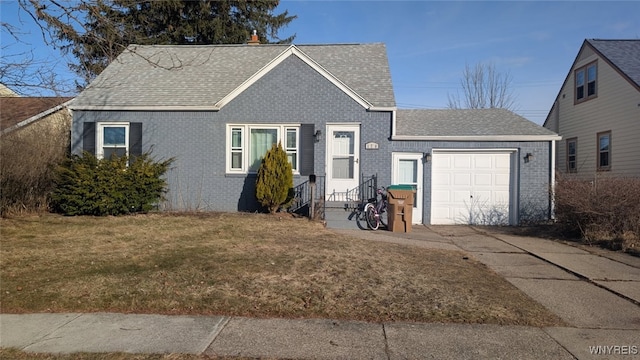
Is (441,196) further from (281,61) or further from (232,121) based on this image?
(232,121)

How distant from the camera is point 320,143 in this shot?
42.7 ft

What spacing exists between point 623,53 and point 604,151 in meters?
4.17

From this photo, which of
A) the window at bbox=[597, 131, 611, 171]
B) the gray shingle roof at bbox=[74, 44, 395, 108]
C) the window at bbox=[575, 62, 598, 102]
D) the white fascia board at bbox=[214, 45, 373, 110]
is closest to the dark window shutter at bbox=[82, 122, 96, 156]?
the gray shingle roof at bbox=[74, 44, 395, 108]

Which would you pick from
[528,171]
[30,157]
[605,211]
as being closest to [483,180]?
[528,171]

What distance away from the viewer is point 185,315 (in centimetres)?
501

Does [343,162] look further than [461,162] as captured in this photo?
No

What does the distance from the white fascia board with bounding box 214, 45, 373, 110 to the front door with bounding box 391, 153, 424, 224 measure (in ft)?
6.67

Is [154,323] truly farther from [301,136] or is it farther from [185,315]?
[301,136]

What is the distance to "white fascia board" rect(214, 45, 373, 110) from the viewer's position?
508 inches

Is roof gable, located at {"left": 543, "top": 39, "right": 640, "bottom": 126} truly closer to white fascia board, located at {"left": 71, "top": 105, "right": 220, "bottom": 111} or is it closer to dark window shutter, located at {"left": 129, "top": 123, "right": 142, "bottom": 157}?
white fascia board, located at {"left": 71, "top": 105, "right": 220, "bottom": 111}

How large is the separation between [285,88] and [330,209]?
160 inches

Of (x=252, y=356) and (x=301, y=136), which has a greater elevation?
(x=301, y=136)

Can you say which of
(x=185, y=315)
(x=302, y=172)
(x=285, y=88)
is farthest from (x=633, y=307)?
(x=285, y=88)

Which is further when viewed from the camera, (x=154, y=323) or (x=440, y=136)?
(x=440, y=136)
